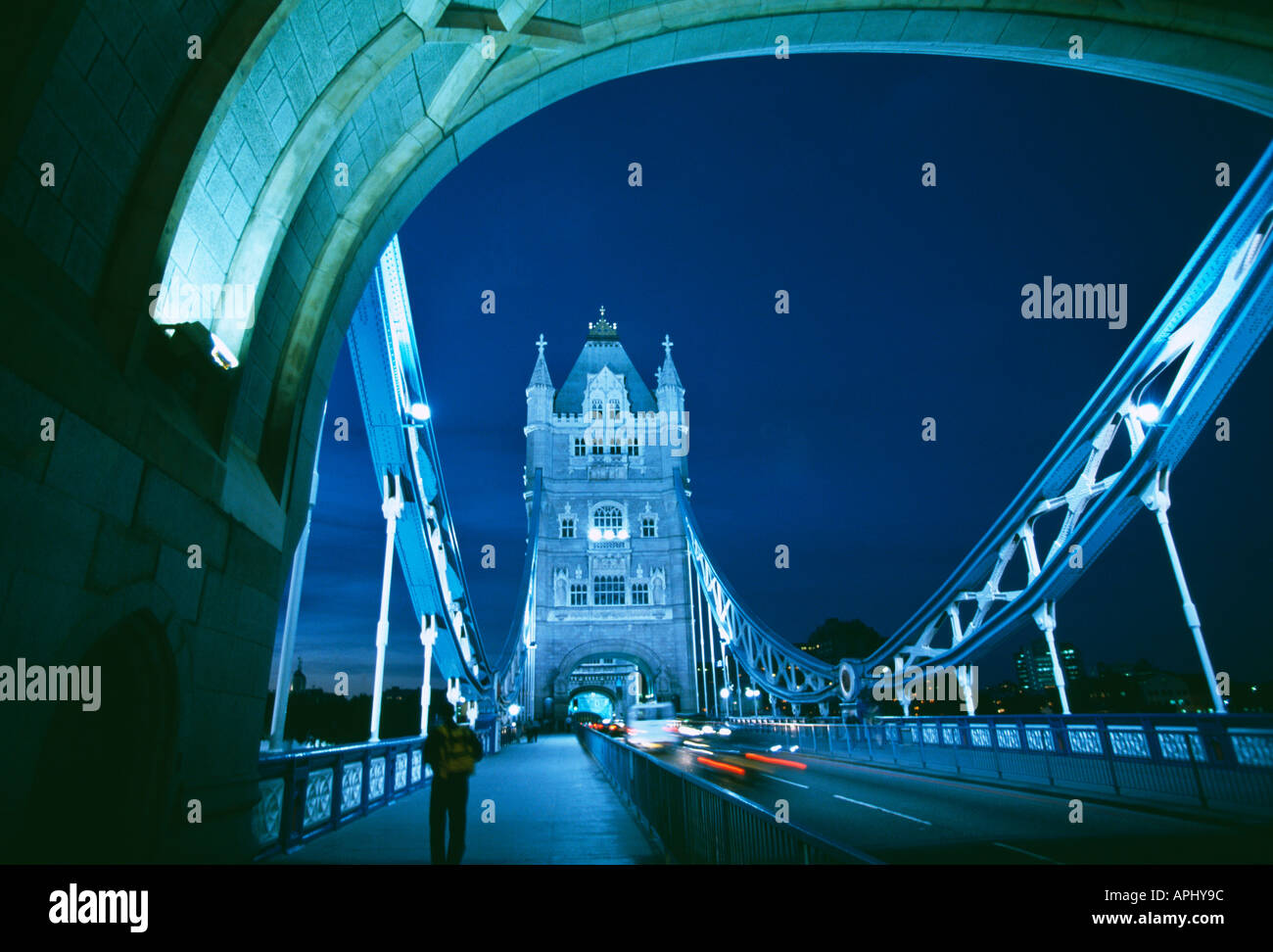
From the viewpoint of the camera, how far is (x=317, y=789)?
7316 millimetres

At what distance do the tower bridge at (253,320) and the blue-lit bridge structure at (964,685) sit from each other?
7 centimetres

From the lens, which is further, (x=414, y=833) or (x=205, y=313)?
(x=414, y=833)

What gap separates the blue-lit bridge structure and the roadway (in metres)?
0.14

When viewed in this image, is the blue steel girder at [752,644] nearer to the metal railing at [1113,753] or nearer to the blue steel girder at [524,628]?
the metal railing at [1113,753]

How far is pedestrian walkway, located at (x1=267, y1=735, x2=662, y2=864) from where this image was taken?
5863 millimetres

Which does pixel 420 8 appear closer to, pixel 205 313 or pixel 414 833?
pixel 205 313

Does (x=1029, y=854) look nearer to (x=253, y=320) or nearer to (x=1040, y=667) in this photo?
(x=253, y=320)

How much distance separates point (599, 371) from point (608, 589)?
1645cm

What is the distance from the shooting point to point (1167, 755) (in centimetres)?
861
